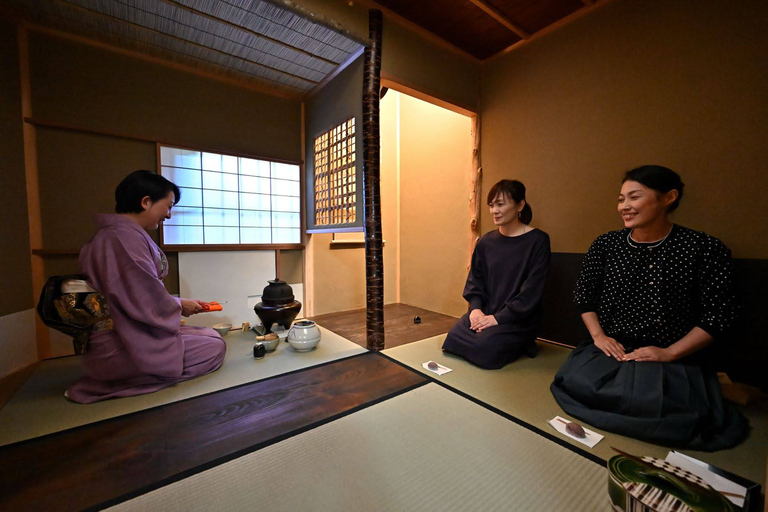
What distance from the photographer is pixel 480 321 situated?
2.36m

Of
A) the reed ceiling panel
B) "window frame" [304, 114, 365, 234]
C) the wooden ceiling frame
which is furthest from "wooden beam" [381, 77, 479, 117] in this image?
the wooden ceiling frame

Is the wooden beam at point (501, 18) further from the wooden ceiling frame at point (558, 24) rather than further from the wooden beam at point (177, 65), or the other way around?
the wooden beam at point (177, 65)

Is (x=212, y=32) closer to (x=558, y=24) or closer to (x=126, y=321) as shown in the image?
(x=126, y=321)

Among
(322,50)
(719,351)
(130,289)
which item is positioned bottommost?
(719,351)

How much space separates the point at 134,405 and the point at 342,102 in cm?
269

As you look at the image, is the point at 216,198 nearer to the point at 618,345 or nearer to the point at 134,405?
the point at 134,405

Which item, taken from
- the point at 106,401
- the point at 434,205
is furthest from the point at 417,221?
the point at 106,401

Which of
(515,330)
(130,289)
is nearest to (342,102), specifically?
(130,289)

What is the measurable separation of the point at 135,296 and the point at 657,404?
8.92 feet

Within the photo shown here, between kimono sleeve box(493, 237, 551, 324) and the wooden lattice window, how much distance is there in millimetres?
1470

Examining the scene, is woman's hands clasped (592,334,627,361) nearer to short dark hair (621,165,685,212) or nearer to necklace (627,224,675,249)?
necklace (627,224,675,249)

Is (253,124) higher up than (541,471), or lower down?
higher up

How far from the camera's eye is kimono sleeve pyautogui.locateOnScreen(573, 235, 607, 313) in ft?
6.56

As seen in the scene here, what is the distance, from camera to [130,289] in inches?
69.1
